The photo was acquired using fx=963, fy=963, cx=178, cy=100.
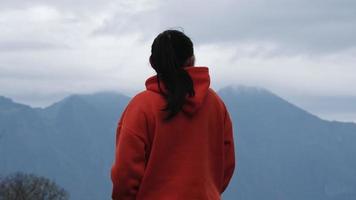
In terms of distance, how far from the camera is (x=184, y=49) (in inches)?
218

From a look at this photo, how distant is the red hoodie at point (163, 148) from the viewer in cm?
535

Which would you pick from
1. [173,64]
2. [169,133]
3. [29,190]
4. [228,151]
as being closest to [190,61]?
[173,64]

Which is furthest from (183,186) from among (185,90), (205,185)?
(185,90)

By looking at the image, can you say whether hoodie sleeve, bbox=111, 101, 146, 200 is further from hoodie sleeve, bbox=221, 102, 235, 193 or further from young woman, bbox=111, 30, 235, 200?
hoodie sleeve, bbox=221, 102, 235, 193

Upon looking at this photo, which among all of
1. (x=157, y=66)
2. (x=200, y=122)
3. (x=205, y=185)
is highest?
(x=157, y=66)

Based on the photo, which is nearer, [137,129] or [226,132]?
[137,129]

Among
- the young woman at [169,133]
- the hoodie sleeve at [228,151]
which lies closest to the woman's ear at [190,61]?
the young woman at [169,133]

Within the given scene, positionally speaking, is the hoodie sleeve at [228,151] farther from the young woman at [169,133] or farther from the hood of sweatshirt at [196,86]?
the hood of sweatshirt at [196,86]

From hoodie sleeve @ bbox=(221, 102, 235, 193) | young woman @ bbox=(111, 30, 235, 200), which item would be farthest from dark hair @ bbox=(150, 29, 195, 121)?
hoodie sleeve @ bbox=(221, 102, 235, 193)

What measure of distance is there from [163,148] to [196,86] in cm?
41

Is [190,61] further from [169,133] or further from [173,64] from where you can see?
[169,133]

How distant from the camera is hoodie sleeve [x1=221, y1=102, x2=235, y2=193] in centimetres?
570

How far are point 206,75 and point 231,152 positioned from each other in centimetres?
53

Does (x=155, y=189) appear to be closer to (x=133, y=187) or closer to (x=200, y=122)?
(x=133, y=187)
